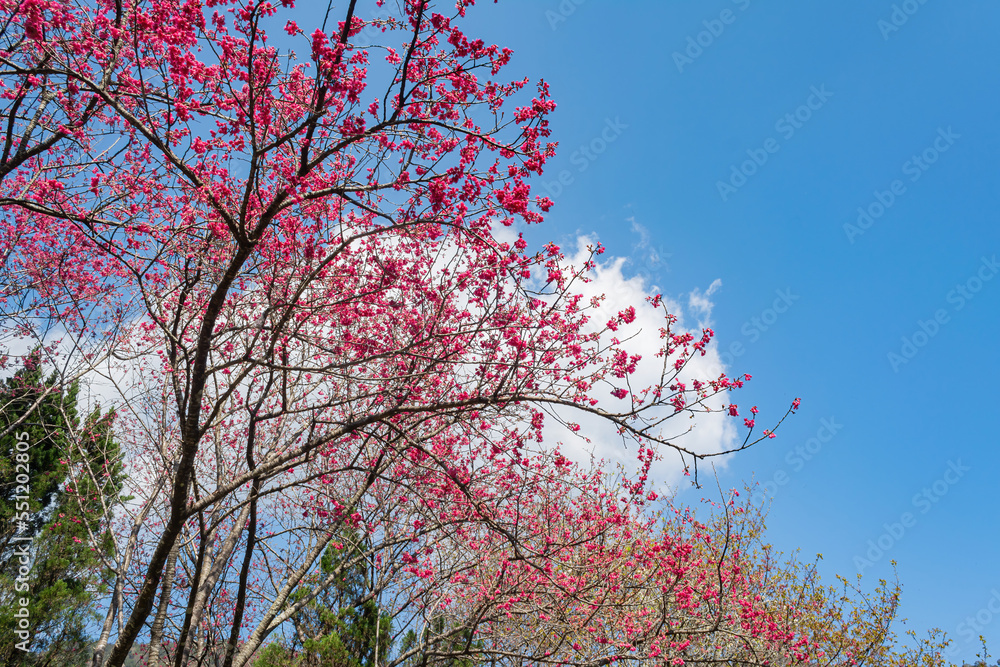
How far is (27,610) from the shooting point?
10914 millimetres

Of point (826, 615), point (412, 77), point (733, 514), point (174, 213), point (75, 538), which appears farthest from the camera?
point (733, 514)

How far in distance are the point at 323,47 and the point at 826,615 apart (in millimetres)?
15710

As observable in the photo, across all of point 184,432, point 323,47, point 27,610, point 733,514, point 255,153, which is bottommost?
point 27,610

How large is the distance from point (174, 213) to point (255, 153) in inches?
89.9

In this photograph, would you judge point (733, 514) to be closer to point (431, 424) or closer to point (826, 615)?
point (826, 615)

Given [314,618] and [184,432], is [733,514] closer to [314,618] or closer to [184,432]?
[314,618]

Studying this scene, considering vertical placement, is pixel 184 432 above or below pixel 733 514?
below

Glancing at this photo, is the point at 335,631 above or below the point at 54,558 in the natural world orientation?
below

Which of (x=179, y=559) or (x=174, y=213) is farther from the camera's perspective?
Answer: (x=179, y=559)

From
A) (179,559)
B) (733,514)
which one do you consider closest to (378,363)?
(179,559)

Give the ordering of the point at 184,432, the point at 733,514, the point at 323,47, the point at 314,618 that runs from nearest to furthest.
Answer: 1. the point at 323,47
2. the point at 184,432
3. the point at 314,618
4. the point at 733,514

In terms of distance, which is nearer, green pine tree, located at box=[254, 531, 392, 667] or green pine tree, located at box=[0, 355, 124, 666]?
green pine tree, located at box=[254, 531, 392, 667]

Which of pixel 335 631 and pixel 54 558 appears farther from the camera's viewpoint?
pixel 54 558

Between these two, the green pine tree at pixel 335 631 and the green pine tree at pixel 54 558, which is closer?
the green pine tree at pixel 335 631
